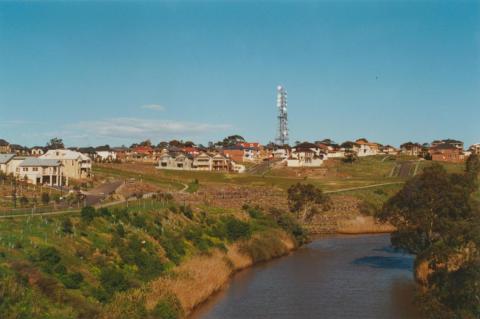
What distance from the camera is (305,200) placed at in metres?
74.4

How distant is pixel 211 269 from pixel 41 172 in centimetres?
4784

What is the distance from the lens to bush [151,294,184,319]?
29984mm

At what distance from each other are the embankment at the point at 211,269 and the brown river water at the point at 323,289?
2.86 feet

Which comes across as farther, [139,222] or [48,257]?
[139,222]

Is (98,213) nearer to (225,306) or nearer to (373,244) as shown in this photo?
(225,306)

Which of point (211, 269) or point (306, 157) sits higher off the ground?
point (306, 157)

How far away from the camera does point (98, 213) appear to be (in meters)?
43.8

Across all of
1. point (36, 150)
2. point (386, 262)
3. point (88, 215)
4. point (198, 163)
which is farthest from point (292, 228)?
point (36, 150)

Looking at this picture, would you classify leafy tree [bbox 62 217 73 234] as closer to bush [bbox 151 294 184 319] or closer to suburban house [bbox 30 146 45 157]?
bush [bbox 151 294 184 319]

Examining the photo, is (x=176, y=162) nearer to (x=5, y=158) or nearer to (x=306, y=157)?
(x=306, y=157)

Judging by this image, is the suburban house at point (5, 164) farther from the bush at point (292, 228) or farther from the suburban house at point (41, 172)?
the bush at point (292, 228)

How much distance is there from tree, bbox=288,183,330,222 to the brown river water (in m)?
16.0

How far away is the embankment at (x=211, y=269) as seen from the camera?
33906 millimetres

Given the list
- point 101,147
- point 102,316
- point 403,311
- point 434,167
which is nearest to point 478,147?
point 101,147
